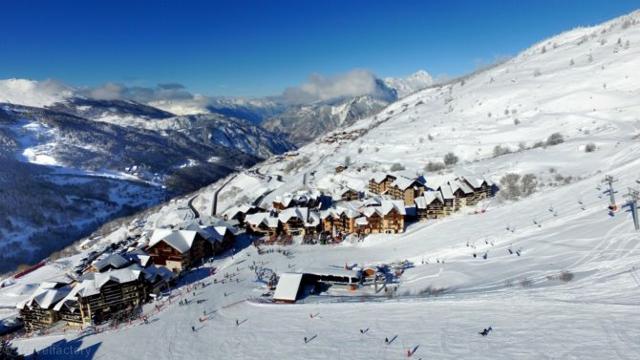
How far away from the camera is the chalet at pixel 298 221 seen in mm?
75000

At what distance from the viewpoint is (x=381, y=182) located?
3563 inches

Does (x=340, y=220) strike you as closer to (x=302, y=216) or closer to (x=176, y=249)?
(x=302, y=216)

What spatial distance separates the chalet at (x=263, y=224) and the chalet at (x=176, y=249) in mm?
12194

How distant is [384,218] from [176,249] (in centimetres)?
3261

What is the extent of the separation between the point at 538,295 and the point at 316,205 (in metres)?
55.3

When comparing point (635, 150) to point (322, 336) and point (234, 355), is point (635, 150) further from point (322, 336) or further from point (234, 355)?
point (234, 355)

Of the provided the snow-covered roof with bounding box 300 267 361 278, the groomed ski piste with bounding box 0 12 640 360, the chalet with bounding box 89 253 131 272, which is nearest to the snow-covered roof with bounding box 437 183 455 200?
the groomed ski piste with bounding box 0 12 640 360

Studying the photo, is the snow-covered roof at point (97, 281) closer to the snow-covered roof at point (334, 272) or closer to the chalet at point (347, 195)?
the snow-covered roof at point (334, 272)

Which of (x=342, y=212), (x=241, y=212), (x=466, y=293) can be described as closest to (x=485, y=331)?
(x=466, y=293)

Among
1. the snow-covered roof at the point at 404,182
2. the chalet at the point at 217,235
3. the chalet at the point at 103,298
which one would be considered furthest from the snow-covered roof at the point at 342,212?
the chalet at the point at 103,298

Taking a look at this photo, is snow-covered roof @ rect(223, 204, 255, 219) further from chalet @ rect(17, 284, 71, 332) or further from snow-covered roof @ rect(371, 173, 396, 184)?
chalet @ rect(17, 284, 71, 332)

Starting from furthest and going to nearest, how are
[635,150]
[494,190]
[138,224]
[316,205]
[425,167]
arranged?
[138,224], [425,167], [316,205], [494,190], [635,150]

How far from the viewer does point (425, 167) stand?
10175 centimetres

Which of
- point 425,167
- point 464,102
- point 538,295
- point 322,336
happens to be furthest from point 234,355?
point 464,102
